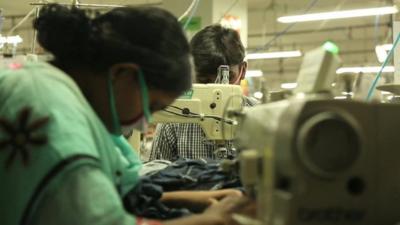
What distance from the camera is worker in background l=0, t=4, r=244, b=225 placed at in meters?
1.03

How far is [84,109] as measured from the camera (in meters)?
1.13

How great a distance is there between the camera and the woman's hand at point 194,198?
145 centimetres

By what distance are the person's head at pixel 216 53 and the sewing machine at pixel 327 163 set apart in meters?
1.60

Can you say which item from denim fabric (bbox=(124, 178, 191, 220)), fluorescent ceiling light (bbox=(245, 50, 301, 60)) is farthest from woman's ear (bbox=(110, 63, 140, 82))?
fluorescent ceiling light (bbox=(245, 50, 301, 60))

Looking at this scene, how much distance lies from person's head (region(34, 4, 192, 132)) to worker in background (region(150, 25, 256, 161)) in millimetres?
1181

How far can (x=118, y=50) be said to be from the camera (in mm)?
1238

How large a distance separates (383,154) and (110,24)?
2.12 ft

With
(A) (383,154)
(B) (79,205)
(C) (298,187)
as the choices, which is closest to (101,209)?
(B) (79,205)

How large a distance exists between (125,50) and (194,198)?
0.45m

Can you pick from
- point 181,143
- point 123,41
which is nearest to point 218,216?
point 123,41

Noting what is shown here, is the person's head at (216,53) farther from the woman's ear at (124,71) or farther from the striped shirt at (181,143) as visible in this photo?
the woman's ear at (124,71)

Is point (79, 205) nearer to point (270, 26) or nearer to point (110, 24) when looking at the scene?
point (110, 24)

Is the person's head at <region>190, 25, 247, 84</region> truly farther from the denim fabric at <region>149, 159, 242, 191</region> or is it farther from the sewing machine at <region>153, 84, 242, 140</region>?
the denim fabric at <region>149, 159, 242, 191</region>

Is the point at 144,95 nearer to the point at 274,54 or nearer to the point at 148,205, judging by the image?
the point at 148,205
